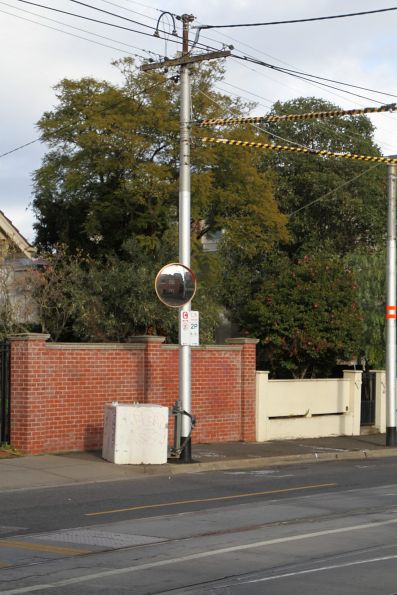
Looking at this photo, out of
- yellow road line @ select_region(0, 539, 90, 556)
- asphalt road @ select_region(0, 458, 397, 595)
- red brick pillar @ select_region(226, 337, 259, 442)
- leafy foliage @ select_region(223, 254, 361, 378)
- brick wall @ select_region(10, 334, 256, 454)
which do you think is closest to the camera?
asphalt road @ select_region(0, 458, 397, 595)

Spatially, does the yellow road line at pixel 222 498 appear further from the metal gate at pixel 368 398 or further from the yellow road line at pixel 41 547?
the metal gate at pixel 368 398

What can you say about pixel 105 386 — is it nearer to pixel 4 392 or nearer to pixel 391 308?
pixel 4 392

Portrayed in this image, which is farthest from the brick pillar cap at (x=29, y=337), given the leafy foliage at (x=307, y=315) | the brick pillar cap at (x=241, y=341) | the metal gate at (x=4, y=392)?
the leafy foliage at (x=307, y=315)

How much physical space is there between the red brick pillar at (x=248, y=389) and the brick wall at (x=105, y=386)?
2cm

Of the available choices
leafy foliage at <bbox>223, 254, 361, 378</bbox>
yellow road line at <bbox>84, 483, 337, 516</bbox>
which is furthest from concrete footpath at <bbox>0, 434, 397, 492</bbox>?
leafy foliage at <bbox>223, 254, 361, 378</bbox>

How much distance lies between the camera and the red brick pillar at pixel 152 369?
2184 cm

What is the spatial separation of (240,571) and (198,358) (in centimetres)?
1438

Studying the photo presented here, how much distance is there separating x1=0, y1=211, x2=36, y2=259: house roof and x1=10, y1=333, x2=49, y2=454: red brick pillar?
59.5 ft

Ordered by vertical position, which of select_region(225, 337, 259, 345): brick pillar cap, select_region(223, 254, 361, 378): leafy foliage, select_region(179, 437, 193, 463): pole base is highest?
select_region(223, 254, 361, 378): leafy foliage

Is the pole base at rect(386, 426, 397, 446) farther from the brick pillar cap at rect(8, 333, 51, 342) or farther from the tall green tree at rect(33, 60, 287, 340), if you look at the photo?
the brick pillar cap at rect(8, 333, 51, 342)

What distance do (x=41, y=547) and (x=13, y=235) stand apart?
29591 millimetres

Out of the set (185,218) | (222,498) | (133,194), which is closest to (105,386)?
(185,218)

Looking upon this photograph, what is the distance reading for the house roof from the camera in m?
37.7

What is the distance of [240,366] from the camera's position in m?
24.2
